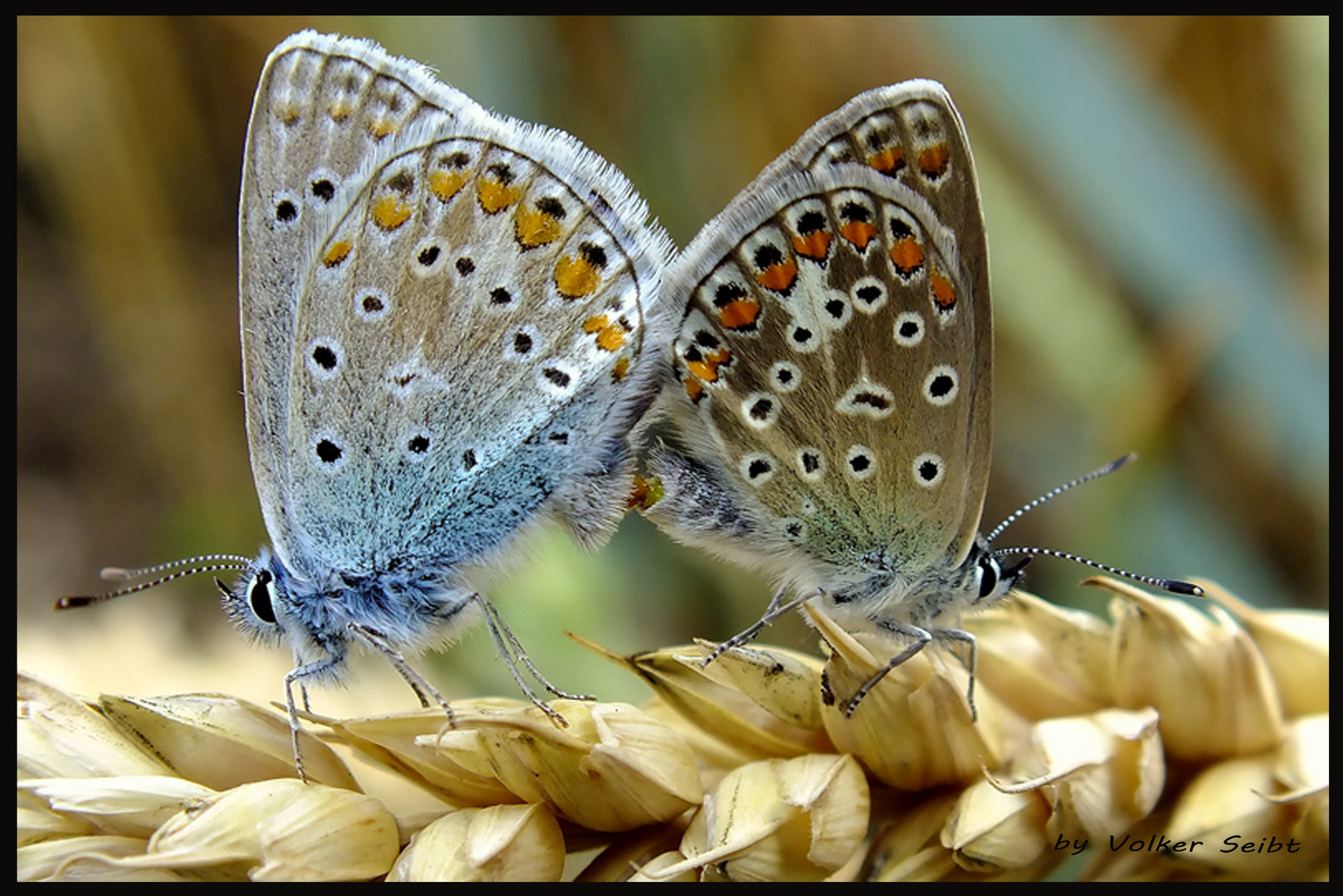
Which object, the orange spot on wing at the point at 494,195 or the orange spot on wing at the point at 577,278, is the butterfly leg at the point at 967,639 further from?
the orange spot on wing at the point at 494,195

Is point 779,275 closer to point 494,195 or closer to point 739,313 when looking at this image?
point 739,313

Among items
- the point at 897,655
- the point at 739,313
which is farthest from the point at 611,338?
the point at 897,655

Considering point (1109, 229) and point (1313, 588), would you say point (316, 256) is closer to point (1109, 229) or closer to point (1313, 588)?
point (1109, 229)

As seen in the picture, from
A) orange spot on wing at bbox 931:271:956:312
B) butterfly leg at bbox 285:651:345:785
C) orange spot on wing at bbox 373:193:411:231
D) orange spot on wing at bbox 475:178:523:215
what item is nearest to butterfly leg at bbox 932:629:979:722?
orange spot on wing at bbox 931:271:956:312

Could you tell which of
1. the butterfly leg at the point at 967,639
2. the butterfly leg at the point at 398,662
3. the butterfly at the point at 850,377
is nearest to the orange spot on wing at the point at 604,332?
the butterfly at the point at 850,377

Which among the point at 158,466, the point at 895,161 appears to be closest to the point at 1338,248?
the point at 895,161

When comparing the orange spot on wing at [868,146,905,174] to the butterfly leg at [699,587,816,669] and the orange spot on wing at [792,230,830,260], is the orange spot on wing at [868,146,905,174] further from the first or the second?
the butterfly leg at [699,587,816,669]

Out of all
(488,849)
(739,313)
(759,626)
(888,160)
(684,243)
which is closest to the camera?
(488,849)
